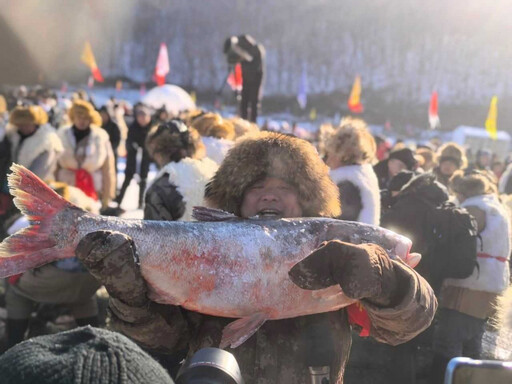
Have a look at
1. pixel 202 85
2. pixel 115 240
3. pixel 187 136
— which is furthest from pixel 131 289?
pixel 202 85

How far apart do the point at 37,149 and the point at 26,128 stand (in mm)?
274

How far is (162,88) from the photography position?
17875 mm

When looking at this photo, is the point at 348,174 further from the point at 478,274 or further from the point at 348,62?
the point at 348,62

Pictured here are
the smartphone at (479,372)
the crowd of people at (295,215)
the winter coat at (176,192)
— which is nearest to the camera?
the smartphone at (479,372)

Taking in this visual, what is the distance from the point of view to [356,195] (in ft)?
12.5

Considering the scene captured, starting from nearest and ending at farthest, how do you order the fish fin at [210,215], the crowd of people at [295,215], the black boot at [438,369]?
1. the crowd of people at [295,215]
2. the fish fin at [210,215]
3. the black boot at [438,369]

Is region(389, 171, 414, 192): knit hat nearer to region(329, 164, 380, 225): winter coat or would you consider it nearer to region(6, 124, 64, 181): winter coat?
region(329, 164, 380, 225): winter coat

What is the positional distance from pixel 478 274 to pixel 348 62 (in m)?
51.2

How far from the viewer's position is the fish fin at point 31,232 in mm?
1576

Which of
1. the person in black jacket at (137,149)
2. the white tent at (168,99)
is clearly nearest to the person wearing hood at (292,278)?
the person in black jacket at (137,149)

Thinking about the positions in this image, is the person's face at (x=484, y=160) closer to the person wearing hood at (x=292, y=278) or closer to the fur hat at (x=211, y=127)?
the fur hat at (x=211, y=127)

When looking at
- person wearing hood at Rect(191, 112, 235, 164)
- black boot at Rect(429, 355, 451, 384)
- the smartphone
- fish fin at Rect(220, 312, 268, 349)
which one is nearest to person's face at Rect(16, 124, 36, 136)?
person wearing hood at Rect(191, 112, 235, 164)

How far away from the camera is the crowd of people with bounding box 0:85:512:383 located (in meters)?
1.55

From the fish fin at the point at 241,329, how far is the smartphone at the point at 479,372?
0.59 m
